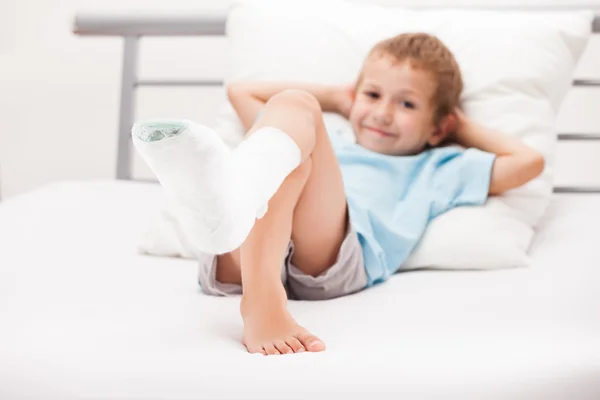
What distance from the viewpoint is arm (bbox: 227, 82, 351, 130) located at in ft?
4.97

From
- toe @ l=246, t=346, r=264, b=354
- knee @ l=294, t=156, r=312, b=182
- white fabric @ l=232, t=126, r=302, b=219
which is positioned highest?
white fabric @ l=232, t=126, r=302, b=219

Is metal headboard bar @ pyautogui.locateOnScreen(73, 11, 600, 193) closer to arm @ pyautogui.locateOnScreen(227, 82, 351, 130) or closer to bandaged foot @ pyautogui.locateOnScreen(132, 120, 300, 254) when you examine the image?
arm @ pyautogui.locateOnScreen(227, 82, 351, 130)

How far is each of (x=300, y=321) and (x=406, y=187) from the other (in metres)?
0.46

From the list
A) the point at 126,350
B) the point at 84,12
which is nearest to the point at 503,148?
the point at 126,350

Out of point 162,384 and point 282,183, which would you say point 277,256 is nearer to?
point 282,183

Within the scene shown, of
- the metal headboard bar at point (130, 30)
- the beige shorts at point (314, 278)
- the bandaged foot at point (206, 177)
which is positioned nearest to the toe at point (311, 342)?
the bandaged foot at point (206, 177)

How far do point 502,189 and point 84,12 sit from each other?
3.60 feet

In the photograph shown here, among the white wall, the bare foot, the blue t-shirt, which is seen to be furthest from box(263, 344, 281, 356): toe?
the white wall

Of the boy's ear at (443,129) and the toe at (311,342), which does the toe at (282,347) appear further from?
the boy's ear at (443,129)

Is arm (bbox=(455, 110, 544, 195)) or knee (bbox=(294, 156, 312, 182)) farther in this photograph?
arm (bbox=(455, 110, 544, 195))

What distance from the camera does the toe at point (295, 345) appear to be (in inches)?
35.5

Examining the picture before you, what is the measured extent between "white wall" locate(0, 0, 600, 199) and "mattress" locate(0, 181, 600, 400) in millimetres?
757

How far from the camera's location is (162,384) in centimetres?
79

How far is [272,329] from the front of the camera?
3.06 feet
